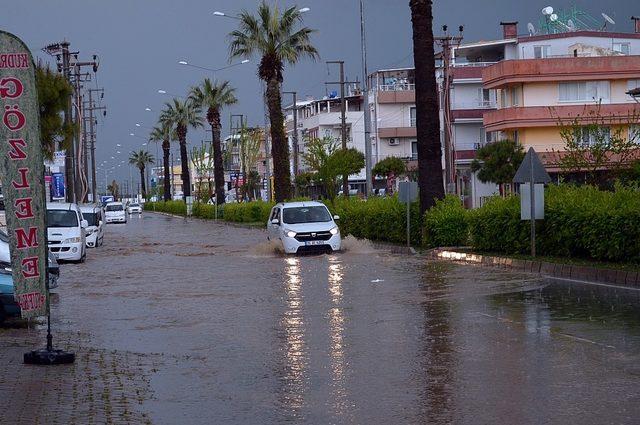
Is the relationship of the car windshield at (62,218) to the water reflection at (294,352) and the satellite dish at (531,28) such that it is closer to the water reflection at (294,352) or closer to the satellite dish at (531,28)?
the water reflection at (294,352)

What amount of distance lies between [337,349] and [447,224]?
20.0 meters

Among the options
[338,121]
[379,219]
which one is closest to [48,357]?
[379,219]

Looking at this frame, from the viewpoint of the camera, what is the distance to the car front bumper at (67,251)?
112 ft

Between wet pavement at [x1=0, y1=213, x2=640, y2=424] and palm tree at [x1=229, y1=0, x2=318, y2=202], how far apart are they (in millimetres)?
33670

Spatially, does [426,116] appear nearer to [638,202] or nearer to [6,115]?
[638,202]

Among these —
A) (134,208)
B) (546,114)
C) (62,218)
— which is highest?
(546,114)

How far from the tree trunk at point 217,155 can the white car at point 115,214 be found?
26.3 feet

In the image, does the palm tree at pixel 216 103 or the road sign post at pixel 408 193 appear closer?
the road sign post at pixel 408 193

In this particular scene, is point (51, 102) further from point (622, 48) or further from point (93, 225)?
point (622, 48)

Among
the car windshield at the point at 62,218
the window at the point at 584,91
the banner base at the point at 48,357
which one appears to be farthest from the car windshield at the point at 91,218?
the window at the point at 584,91

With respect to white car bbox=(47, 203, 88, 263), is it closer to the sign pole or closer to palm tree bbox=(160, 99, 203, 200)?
the sign pole

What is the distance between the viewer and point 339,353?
13000 millimetres

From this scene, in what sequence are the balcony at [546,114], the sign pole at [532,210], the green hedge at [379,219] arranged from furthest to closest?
the balcony at [546,114] → the green hedge at [379,219] → the sign pole at [532,210]

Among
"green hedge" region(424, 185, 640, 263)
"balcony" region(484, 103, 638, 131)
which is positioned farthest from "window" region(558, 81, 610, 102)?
"green hedge" region(424, 185, 640, 263)
